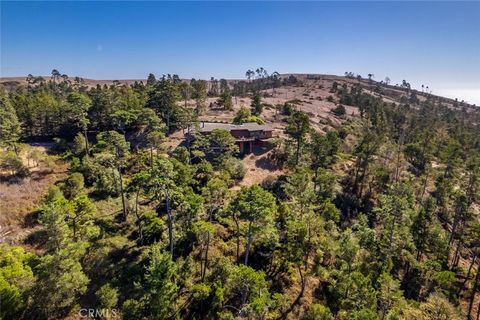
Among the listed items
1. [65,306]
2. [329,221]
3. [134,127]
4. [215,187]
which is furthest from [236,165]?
[65,306]

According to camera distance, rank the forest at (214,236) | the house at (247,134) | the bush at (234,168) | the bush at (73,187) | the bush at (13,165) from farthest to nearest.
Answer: the house at (247,134), the bush at (234,168), the bush at (13,165), the bush at (73,187), the forest at (214,236)

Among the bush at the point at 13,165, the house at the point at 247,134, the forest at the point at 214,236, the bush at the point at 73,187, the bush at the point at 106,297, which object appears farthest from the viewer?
the house at the point at 247,134

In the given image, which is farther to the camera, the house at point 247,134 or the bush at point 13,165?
the house at point 247,134

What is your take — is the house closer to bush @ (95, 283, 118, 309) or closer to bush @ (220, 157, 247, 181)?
bush @ (220, 157, 247, 181)

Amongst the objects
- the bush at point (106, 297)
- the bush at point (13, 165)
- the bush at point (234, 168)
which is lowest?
the bush at point (106, 297)

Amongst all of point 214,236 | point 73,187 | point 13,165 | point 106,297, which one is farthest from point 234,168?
point 13,165

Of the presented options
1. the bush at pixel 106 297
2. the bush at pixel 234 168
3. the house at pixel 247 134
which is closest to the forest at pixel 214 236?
the bush at pixel 106 297

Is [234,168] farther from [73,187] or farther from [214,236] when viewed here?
[73,187]

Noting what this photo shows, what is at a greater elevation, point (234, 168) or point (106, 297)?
point (234, 168)

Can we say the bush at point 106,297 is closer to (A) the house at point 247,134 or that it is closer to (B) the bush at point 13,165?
(B) the bush at point 13,165

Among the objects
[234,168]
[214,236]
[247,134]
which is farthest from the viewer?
[247,134]
